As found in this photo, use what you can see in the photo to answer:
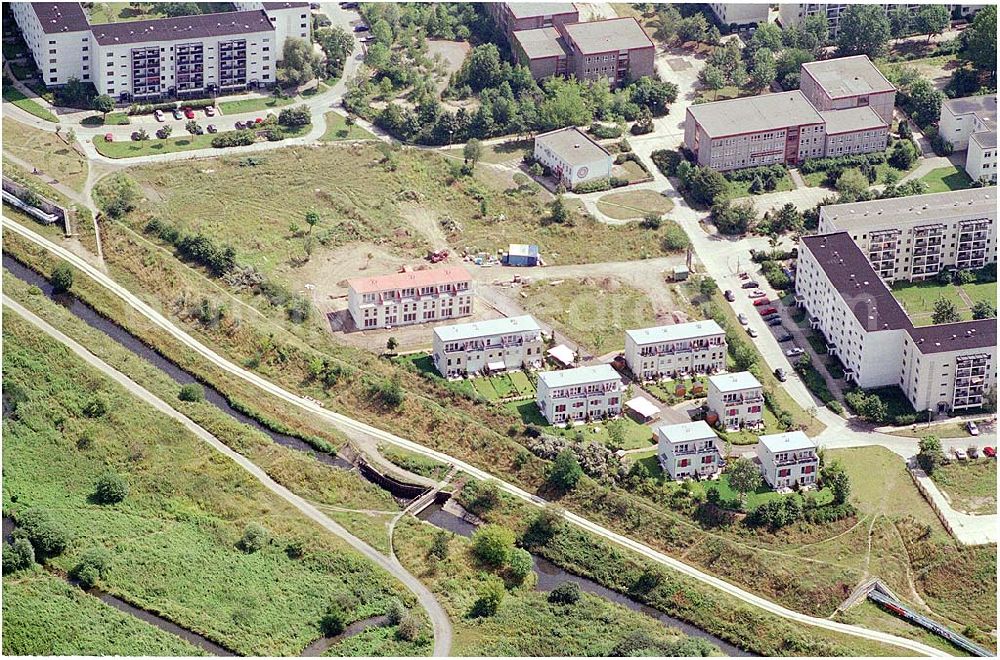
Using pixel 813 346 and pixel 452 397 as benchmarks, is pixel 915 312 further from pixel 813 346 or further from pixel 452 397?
pixel 452 397

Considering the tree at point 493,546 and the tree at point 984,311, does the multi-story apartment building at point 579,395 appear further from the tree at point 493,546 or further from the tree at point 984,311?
the tree at point 984,311

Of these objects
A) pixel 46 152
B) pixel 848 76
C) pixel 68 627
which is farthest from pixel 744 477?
pixel 46 152

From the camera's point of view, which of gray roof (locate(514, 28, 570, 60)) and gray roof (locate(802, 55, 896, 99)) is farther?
gray roof (locate(514, 28, 570, 60))

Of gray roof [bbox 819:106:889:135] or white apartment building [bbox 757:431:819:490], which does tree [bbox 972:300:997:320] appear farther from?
gray roof [bbox 819:106:889:135]

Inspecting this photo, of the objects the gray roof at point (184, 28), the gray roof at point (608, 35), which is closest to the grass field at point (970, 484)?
the gray roof at point (608, 35)

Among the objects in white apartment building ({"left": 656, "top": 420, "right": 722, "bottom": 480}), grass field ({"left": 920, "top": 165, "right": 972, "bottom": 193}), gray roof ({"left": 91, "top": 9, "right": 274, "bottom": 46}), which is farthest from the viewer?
gray roof ({"left": 91, "top": 9, "right": 274, "bottom": 46})

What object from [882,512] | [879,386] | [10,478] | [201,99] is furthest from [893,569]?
[201,99]

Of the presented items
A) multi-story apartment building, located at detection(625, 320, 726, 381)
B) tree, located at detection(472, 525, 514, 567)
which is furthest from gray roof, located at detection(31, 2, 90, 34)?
tree, located at detection(472, 525, 514, 567)
